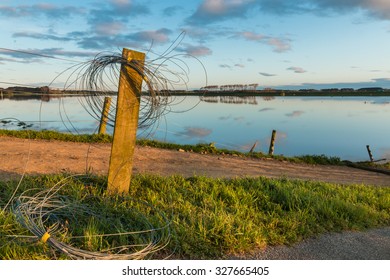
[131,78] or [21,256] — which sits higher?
[131,78]

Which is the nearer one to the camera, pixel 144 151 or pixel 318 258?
pixel 318 258

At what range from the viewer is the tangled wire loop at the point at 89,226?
11.5 feet

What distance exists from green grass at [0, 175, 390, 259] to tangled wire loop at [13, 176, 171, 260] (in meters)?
0.02

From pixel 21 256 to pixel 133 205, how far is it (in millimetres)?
1631

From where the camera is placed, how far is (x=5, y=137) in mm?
11477

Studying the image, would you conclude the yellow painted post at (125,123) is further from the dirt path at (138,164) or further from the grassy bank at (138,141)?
the grassy bank at (138,141)

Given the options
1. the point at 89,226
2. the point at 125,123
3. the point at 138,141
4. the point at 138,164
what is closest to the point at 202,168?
the point at 138,164

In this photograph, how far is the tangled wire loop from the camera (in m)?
3.49

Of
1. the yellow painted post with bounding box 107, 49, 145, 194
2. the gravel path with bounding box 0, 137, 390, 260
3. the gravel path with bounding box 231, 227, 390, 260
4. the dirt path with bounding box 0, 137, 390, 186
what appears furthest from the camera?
the dirt path with bounding box 0, 137, 390, 186

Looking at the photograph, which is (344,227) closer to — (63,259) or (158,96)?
(158,96)

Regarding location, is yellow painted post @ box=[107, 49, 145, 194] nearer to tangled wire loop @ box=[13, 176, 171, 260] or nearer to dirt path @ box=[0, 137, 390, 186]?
tangled wire loop @ box=[13, 176, 171, 260]

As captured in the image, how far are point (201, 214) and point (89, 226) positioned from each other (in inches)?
54.1

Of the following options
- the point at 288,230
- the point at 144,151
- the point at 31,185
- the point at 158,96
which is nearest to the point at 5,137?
the point at 144,151

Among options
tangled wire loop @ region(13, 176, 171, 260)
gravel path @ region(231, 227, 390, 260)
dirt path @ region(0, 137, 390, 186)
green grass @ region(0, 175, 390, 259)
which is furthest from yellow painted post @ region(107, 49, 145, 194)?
gravel path @ region(231, 227, 390, 260)
